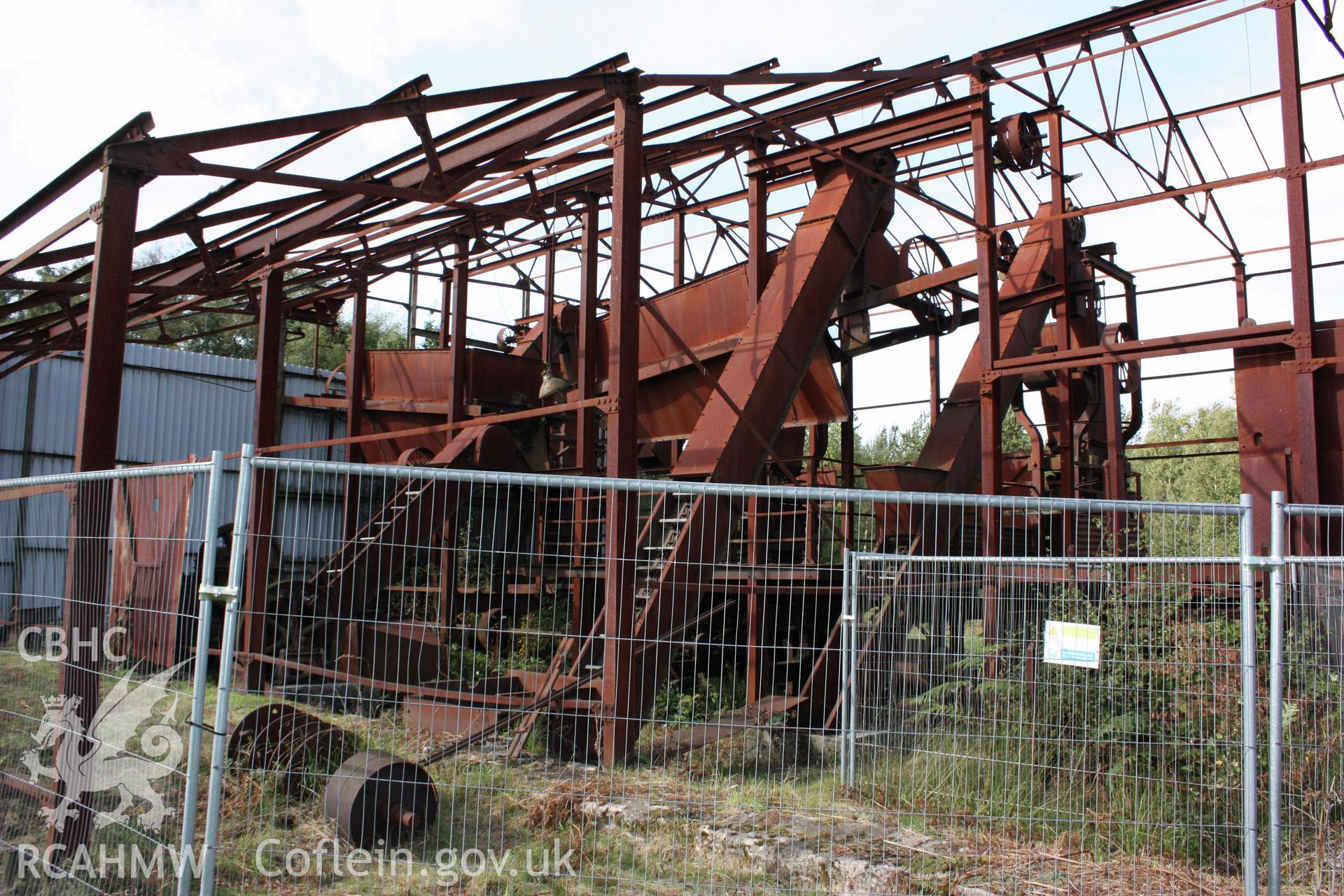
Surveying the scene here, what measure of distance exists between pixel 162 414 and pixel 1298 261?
19790mm

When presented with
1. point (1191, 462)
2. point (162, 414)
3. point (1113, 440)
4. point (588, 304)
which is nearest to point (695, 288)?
point (588, 304)

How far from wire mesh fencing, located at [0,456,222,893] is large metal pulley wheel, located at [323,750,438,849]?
1005 millimetres

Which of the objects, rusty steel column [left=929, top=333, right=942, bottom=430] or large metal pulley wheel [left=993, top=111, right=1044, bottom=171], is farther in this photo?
rusty steel column [left=929, top=333, right=942, bottom=430]

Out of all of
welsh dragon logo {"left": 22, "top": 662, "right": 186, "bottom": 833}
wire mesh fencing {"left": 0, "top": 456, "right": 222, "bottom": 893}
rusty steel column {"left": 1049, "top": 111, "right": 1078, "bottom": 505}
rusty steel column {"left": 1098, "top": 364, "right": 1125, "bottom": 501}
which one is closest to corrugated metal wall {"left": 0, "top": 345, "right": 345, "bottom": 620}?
wire mesh fencing {"left": 0, "top": 456, "right": 222, "bottom": 893}

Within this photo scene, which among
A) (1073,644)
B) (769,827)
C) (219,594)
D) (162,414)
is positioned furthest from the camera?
(162,414)

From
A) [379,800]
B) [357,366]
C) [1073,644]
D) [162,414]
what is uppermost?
[357,366]

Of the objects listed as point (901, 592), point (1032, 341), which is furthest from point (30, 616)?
point (1032, 341)

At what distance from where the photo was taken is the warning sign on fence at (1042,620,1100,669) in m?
4.65

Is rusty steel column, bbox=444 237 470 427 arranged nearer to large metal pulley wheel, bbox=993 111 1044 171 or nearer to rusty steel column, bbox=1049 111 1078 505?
large metal pulley wheel, bbox=993 111 1044 171

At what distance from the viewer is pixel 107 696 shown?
5.52 meters

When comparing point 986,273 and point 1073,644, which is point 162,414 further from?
point 1073,644

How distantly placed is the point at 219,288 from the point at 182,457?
9412 mm

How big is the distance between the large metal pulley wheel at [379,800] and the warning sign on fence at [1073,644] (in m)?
3.56

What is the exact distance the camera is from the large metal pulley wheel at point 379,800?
18.9 feet
